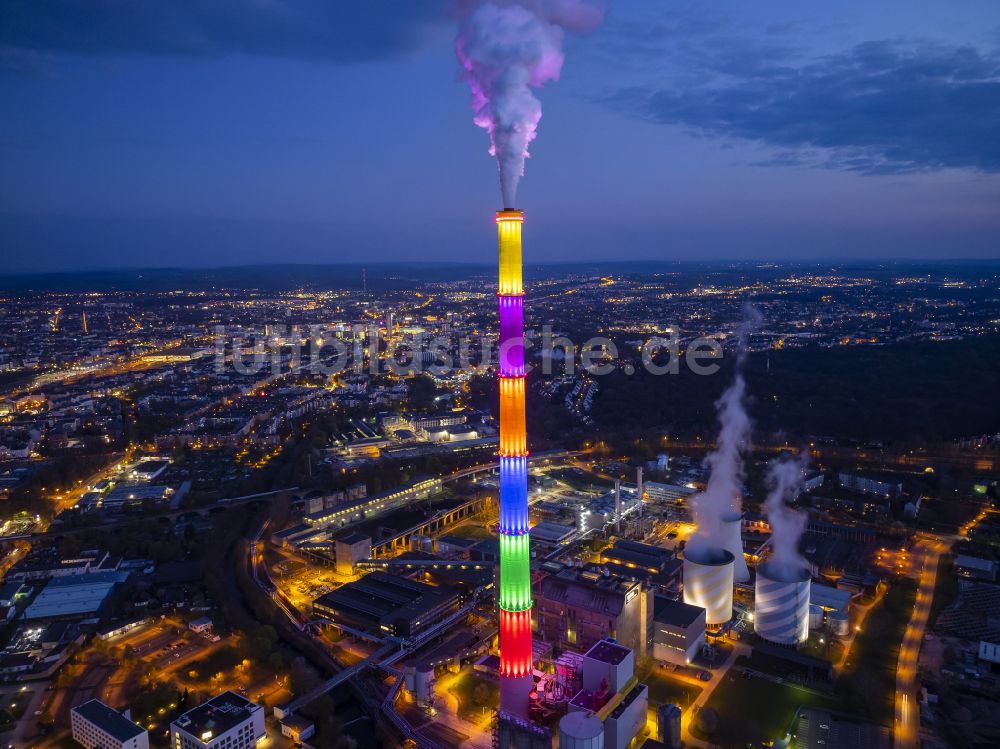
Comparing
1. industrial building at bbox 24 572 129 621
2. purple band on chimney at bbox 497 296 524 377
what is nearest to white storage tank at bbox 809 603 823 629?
purple band on chimney at bbox 497 296 524 377

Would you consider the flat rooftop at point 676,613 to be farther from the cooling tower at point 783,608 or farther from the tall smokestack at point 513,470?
the tall smokestack at point 513,470

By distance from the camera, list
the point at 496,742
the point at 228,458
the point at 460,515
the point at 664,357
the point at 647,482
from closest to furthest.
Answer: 1. the point at 496,742
2. the point at 460,515
3. the point at 647,482
4. the point at 228,458
5. the point at 664,357

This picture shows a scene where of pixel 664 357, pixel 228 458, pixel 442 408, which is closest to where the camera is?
pixel 228 458

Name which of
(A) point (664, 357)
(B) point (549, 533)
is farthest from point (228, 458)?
(A) point (664, 357)

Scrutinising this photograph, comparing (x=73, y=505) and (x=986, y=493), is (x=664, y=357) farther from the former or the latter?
(x=73, y=505)

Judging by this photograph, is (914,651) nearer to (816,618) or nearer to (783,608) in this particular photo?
(816,618)

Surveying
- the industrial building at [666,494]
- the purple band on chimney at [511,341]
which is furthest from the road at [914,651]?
the purple band on chimney at [511,341]
